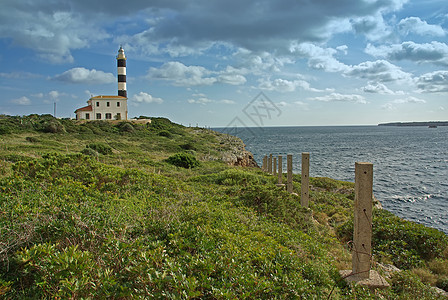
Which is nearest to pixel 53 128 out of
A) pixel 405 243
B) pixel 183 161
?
pixel 183 161

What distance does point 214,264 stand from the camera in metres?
3.44

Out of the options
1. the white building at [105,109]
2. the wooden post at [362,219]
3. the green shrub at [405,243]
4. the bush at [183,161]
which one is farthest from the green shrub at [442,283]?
the white building at [105,109]

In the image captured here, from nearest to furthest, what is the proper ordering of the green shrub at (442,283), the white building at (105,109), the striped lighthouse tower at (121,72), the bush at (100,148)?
the green shrub at (442,283), the bush at (100,148), the white building at (105,109), the striped lighthouse tower at (121,72)

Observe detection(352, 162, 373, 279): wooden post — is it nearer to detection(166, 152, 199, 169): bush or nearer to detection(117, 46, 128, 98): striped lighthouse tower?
detection(166, 152, 199, 169): bush

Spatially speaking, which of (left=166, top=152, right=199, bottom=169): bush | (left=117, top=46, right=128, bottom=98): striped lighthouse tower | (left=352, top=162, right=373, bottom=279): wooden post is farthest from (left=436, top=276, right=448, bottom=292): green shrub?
(left=117, top=46, right=128, bottom=98): striped lighthouse tower

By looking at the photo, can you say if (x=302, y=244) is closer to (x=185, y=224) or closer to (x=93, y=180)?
(x=185, y=224)

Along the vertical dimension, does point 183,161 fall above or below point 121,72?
below

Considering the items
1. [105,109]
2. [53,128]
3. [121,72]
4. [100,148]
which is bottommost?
[100,148]

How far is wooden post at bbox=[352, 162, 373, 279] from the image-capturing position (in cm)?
424

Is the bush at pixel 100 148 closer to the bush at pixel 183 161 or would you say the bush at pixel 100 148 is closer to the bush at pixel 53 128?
the bush at pixel 183 161

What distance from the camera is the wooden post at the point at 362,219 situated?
4238mm

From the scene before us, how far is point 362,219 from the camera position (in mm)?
4371

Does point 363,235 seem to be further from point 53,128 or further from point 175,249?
point 53,128

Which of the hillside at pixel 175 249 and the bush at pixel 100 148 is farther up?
the bush at pixel 100 148
